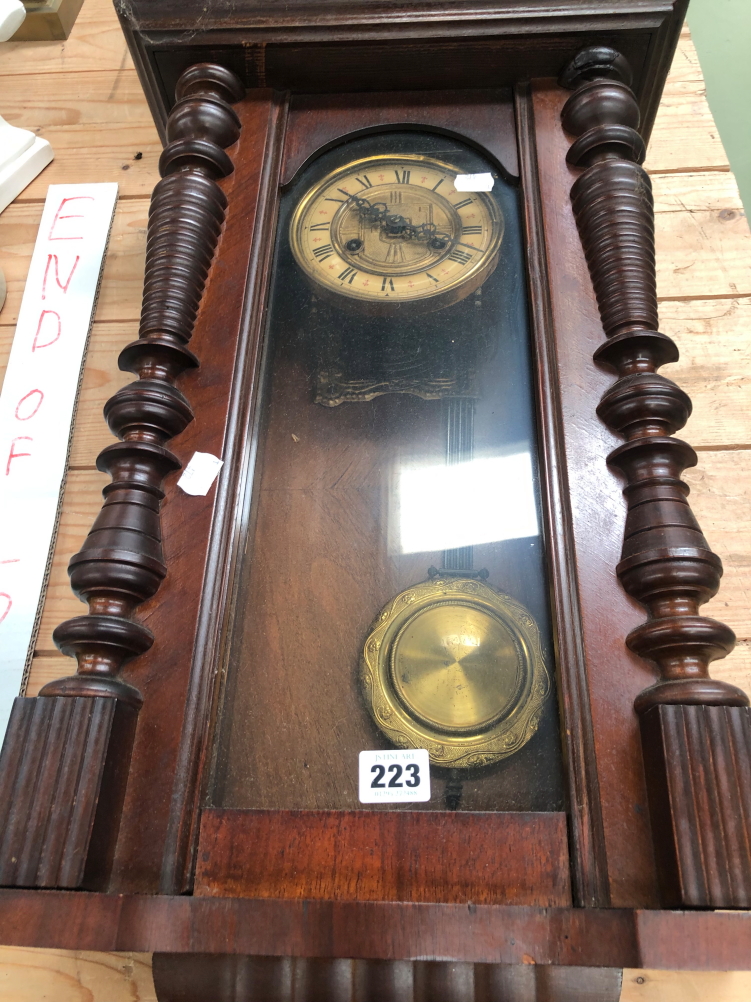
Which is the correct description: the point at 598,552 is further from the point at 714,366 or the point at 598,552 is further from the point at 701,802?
Answer: the point at 714,366

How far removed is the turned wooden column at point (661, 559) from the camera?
1.63 ft

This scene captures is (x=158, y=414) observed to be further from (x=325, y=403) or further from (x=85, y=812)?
(x=85, y=812)

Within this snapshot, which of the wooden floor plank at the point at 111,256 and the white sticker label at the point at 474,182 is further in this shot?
the wooden floor plank at the point at 111,256

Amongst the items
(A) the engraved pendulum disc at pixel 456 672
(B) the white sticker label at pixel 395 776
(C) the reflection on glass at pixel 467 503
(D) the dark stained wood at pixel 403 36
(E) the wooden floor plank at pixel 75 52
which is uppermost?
(E) the wooden floor plank at pixel 75 52

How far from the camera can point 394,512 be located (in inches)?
27.1

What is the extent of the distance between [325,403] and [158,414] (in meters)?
0.15

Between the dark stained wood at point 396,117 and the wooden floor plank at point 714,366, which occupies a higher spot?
the dark stained wood at point 396,117

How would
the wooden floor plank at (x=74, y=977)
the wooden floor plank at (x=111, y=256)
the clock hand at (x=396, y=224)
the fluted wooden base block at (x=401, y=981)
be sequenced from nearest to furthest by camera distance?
1. the fluted wooden base block at (x=401, y=981)
2. the wooden floor plank at (x=74, y=977)
3. the clock hand at (x=396, y=224)
4. the wooden floor plank at (x=111, y=256)

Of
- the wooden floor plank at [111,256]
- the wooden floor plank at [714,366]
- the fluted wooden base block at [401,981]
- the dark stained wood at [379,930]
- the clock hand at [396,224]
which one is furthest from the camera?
the wooden floor plank at [111,256]

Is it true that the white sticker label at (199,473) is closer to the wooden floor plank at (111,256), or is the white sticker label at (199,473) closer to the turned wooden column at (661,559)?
the turned wooden column at (661,559)

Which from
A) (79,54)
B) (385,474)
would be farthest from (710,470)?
(79,54)

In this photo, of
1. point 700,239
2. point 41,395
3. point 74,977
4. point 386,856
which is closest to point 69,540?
point 41,395

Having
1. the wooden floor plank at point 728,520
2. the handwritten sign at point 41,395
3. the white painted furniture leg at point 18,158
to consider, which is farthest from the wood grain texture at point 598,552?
the white painted furniture leg at point 18,158

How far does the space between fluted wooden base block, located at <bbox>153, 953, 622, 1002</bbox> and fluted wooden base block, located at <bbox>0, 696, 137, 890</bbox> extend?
138mm
